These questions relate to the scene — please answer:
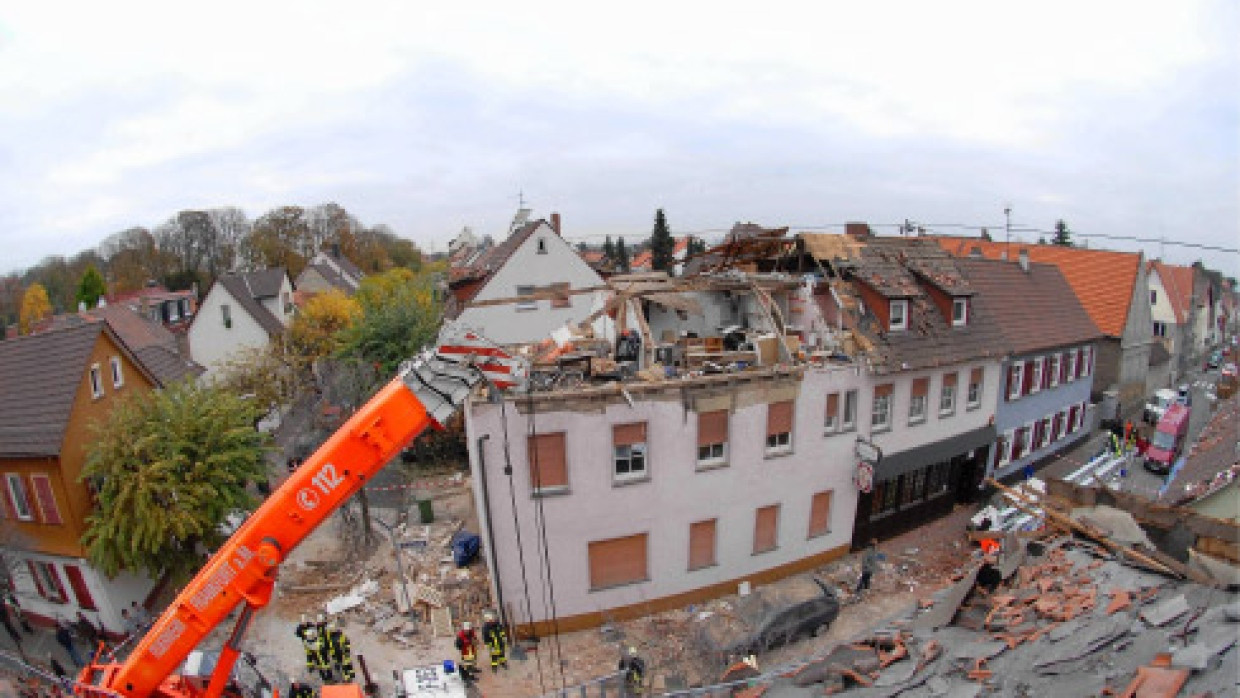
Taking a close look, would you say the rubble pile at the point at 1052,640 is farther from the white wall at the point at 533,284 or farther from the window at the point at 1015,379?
the white wall at the point at 533,284

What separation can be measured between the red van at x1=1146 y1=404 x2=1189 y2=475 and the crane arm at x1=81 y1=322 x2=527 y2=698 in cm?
2828

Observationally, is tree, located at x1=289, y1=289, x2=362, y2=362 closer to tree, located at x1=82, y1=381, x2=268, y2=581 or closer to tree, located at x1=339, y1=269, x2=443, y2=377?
tree, located at x1=339, y1=269, x2=443, y2=377

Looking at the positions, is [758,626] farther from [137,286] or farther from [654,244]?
[137,286]

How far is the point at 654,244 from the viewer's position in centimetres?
6944

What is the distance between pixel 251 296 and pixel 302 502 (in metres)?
38.8

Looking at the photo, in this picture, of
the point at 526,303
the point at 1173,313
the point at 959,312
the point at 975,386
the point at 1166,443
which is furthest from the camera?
the point at 1173,313

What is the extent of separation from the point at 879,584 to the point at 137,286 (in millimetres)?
77100

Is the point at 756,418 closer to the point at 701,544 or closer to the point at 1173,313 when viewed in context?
the point at 701,544

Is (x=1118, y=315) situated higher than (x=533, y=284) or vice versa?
(x=533, y=284)

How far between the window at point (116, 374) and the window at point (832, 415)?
20.1 metres

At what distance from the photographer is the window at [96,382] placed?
1673 cm

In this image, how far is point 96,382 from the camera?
55.5 ft

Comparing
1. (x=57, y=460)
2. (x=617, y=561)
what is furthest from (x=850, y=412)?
(x=57, y=460)

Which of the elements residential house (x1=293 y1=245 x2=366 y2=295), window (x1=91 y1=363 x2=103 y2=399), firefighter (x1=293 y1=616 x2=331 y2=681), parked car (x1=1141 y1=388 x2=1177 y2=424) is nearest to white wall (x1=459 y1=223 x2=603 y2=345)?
window (x1=91 y1=363 x2=103 y2=399)
